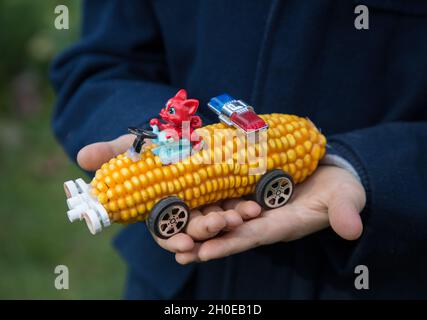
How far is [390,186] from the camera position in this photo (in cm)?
157

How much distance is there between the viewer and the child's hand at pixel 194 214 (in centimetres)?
137

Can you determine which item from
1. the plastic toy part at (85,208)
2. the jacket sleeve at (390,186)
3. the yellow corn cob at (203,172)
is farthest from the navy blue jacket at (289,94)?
the plastic toy part at (85,208)

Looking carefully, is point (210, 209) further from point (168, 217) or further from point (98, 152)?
point (98, 152)

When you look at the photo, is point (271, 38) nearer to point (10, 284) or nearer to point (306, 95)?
point (306, 95)

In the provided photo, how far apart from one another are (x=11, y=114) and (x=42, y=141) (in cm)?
39

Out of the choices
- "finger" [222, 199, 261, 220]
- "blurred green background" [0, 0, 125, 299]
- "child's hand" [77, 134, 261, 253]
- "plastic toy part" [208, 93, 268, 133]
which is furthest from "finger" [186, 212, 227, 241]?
"blurred green background" [0, 0, 125, 299]

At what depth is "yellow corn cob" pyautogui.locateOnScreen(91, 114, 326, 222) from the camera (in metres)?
1.41

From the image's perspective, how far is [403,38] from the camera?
67.5 inches

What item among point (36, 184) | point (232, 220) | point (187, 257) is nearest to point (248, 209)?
point (232, 220)

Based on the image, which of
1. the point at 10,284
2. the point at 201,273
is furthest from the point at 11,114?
the point at 201,273

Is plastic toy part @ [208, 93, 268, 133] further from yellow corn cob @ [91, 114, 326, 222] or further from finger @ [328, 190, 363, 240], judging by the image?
finger @ [328, 190, 363, 240]

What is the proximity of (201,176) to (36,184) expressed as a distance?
2796 millimetres

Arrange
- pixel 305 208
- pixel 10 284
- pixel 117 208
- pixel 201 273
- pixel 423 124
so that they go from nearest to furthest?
pixel 117 208
pixel 305 208
pixel 423 124
pixel 201 273
pixel 10 284

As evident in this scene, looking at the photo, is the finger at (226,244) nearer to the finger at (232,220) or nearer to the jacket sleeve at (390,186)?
the finger at (232,220)
